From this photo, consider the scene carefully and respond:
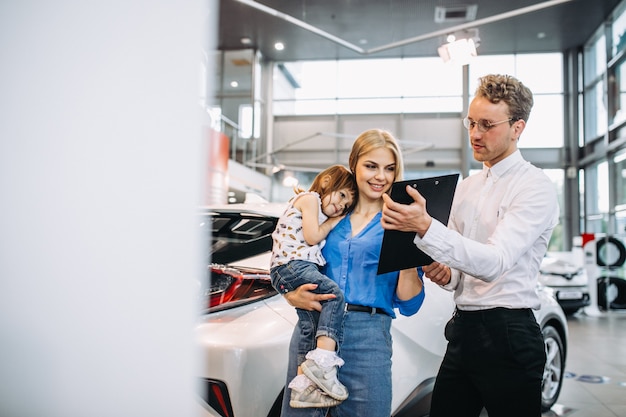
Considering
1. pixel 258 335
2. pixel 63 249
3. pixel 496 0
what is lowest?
pixel 258 335

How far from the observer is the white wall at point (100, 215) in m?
0.53

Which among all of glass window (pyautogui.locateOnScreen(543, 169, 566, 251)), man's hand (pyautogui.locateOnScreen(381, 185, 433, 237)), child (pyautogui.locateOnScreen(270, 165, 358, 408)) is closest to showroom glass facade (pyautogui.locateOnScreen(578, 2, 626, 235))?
glass window (pyautogui.locateOnScreen(543, 169, 566, 251))

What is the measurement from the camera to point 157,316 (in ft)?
1.72

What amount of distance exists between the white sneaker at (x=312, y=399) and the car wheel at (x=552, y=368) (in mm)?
2436

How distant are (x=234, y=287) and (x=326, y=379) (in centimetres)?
64

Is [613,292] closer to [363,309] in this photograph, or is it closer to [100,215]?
[363,309]

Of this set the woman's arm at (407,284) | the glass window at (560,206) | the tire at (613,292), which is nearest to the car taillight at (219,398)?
the woman's arm at (407,284)

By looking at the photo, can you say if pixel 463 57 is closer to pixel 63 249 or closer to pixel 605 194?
pixel 63 249

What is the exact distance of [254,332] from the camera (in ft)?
6.73

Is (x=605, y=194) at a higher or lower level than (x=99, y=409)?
higher

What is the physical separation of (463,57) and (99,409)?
19.0 ft

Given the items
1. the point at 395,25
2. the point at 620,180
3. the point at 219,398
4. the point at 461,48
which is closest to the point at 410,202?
the point at 219,398

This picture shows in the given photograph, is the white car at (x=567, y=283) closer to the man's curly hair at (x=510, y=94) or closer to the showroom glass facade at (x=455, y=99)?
the showroom glass facade at (x=455, y=99)

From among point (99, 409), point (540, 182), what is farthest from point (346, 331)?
point (99, 409)
